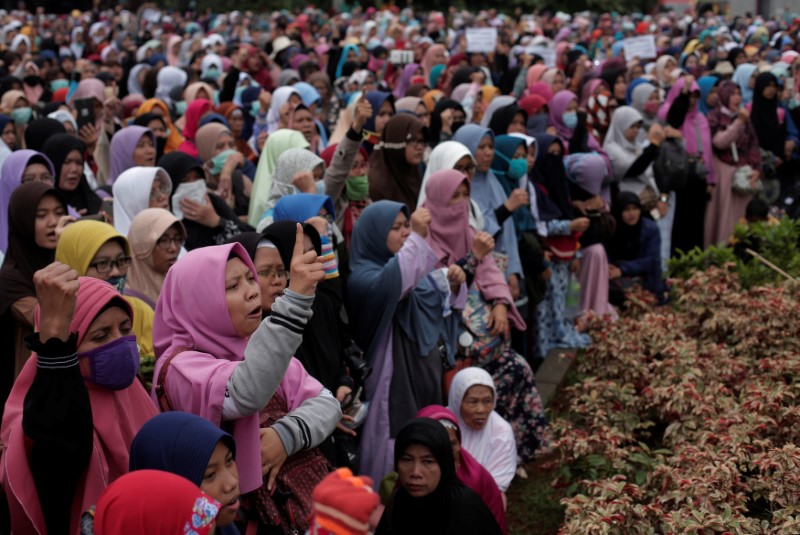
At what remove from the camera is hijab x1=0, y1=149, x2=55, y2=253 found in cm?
525

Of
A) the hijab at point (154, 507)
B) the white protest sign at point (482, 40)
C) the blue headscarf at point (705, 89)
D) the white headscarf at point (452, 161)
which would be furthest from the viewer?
the white protest sign at point (482, 40)

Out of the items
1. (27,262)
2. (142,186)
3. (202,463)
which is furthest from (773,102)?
(202,463)

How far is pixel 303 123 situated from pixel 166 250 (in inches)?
128

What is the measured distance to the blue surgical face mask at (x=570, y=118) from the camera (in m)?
8.97

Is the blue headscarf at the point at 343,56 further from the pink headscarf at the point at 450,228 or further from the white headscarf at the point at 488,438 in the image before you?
the white headscarf at the point at 488,438

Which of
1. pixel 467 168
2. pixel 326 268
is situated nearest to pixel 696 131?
pixel 467 168

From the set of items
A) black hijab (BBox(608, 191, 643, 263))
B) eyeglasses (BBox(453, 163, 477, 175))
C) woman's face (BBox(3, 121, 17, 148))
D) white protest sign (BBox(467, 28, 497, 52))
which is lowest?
black hijab (BBox(608, 191, 643, 263))

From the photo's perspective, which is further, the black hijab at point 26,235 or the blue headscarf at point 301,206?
the blue headscarf at point 301,206

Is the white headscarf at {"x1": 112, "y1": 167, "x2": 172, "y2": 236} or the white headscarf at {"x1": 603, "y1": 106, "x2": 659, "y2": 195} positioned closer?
the white headscarf at {"x1": 112, "y1": 167, "x2": 172, "y2": 236}

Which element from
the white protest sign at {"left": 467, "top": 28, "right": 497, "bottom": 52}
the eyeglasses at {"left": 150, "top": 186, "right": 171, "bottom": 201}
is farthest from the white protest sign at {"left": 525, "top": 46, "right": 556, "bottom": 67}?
the eyeglasses at {"left": 150, "top": 186, "right": 171, "bottom": 201}

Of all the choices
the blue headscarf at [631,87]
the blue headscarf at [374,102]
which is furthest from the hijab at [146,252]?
the blue headscarf at [631,87]

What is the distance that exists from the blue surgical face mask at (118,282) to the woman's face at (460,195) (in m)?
2.03

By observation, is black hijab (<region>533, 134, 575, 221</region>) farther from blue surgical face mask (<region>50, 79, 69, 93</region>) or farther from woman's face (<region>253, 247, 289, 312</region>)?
blue surgical face mask (<region>50, 79, 69, 93</region>)

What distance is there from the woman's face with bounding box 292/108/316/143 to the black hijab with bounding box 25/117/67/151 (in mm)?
1643
